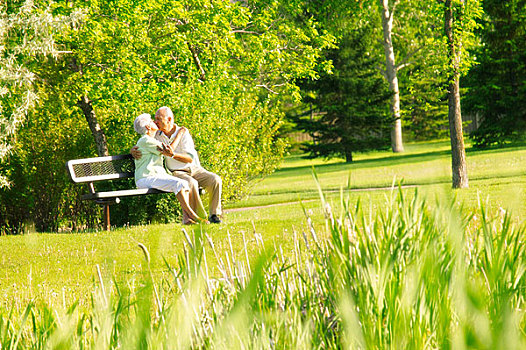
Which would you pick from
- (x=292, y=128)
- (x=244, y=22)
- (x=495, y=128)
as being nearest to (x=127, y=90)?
(x=244, y=22)

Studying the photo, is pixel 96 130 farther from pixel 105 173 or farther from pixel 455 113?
pixel 455 113

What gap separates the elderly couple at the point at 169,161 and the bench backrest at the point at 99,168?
29.2 inches

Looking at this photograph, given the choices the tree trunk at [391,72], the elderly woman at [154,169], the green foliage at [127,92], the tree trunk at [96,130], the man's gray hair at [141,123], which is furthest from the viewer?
the tree trunk at [391,72]

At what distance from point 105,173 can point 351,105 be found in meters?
29.0

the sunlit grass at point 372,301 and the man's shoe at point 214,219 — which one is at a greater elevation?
the sunlit grass at point 372,301

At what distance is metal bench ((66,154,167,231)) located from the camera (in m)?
9.72

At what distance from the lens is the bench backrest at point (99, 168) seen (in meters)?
10.2

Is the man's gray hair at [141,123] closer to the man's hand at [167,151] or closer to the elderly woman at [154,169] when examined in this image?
the elderly woman at [154,169]

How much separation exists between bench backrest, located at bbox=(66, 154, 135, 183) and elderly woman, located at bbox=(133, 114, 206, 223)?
742mm

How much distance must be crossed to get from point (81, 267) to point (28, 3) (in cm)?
604

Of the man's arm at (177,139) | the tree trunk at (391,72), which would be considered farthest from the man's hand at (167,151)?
the tree trunk at (391,72)

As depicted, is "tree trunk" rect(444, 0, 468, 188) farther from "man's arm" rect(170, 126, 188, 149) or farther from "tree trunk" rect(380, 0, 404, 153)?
"tree trunk" rect(380, 0, 404, 153)

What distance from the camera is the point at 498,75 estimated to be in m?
31.6

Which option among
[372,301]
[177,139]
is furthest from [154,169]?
[372,301]
